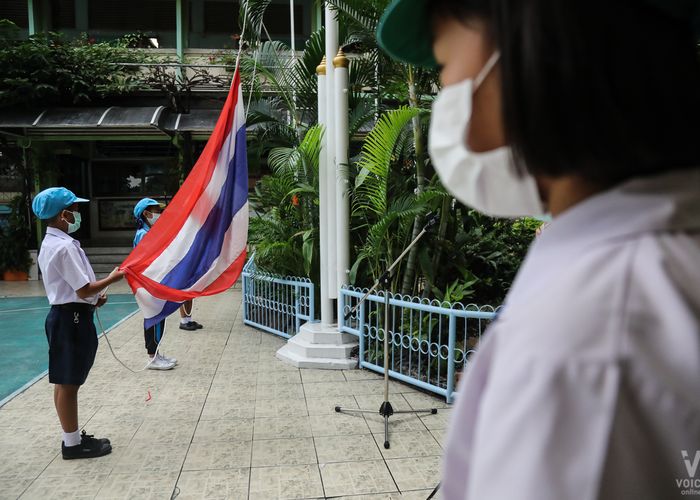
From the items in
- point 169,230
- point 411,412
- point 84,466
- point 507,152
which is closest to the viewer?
point 507,152

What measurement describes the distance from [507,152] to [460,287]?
13.4ft

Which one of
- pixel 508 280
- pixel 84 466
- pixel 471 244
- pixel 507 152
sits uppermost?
pixel 507 152

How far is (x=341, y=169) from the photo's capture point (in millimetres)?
5352

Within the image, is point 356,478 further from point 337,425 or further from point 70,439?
point 70,439

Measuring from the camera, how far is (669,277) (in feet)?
1.68

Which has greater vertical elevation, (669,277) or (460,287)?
(669,277)

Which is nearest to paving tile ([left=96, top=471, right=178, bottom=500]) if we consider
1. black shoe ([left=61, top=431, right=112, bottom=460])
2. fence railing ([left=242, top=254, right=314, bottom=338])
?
black shoe ([left=61, top=431, right=112, bottom=460])

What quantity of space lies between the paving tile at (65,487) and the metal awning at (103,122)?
8484mm

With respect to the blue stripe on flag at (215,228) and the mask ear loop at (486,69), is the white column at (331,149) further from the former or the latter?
the mask ear loop at (486,69)

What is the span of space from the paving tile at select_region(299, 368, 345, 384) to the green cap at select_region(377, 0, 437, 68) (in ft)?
14.0

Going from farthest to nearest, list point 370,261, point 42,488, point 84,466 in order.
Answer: point 370,261 < point 84,466 < point 42,488

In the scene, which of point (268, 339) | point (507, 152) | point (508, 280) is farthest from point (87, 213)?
point (507, 152)

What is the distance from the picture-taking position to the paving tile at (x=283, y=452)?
340cm

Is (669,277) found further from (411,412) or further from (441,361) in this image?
(441,361)
